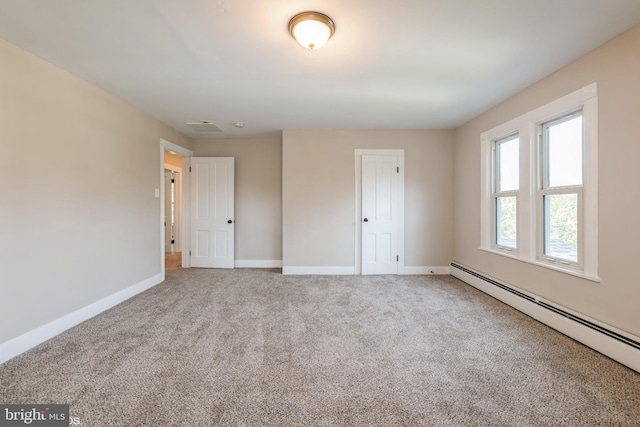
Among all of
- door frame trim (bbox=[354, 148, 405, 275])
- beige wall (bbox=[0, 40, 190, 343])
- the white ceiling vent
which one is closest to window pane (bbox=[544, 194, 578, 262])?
door frame trim (bbox=[354, 148, 405, 275])

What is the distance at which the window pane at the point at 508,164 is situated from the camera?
326 cm

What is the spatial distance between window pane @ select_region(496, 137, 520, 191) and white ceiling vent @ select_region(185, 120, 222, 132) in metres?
4.23

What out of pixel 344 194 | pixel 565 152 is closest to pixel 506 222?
pixel 565 152

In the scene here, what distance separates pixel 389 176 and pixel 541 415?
3578 millimetres

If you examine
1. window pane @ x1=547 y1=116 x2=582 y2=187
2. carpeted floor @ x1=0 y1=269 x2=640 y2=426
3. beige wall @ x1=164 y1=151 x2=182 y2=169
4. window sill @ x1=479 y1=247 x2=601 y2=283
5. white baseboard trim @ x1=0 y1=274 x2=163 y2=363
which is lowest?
carpeted floor @ x1=0 y1=269 x2=640 y2=426

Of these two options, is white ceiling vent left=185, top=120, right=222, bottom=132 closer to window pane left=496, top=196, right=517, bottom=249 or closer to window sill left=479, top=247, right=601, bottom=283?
window pane left=496, top=196, right=517, bottom=249

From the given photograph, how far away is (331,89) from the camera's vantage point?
2.96 m

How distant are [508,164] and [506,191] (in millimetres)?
352

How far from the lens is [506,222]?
348cm

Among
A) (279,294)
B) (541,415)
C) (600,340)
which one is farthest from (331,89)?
(600,340)

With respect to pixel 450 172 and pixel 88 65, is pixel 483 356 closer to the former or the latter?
pixel 450 172

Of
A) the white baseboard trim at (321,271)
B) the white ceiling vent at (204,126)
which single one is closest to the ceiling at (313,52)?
the white ceiling vent at (204,126)

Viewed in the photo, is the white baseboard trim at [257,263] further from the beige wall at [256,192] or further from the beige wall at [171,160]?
the beige wall at [171,160]

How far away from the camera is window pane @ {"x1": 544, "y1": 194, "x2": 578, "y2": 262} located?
2.50 meters
